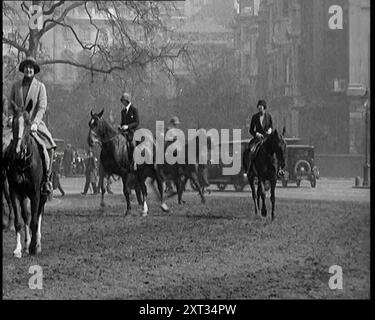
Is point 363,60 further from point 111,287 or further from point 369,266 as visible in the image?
point 111,287

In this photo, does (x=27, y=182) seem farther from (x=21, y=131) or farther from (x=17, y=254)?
(x=17, y=254)

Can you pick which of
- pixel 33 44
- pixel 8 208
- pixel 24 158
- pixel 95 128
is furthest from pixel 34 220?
pixel 95 128

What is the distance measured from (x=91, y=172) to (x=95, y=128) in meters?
0.88

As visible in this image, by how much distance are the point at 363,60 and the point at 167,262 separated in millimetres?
4091

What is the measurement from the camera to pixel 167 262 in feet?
42.8

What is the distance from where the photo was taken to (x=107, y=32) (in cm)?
1509

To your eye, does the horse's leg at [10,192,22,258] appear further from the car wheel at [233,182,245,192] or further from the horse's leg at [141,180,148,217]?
the car wheel at [233,182,245,192]

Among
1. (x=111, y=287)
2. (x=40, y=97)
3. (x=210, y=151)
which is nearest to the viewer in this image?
(x=111, y=287)

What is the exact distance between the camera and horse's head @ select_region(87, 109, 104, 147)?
52.4 ft

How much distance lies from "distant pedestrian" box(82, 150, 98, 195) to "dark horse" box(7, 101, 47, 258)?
2208mm

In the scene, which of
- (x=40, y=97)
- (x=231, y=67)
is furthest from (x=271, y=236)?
(x=40, y=97)

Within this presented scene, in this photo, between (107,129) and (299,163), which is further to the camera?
(107,129)

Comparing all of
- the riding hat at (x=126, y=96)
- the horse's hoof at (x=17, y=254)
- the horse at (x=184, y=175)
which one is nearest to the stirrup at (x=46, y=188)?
the horse's hoof at (x=17, y=254)

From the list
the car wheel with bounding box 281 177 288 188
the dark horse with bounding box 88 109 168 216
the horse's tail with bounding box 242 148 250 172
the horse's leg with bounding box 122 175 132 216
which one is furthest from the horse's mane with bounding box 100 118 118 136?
the car wheel with bounding box 281 177 288 188
